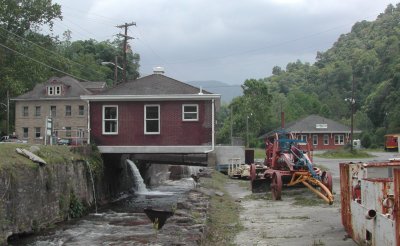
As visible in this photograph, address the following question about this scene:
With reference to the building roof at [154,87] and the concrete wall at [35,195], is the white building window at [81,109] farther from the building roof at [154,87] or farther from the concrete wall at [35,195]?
the concrete wall at [35,195]

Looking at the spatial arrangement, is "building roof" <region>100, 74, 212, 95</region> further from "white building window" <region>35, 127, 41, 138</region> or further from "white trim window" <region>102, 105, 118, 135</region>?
"white building window" <region>35, 127, 41, 138</region>

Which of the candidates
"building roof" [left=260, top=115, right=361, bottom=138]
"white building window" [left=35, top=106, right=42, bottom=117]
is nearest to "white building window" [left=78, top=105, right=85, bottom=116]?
"white building window" [left=35, top=106, right=42, bottom=117]

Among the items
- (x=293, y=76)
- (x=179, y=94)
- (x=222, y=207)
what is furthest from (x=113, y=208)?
(x=293, y=76)

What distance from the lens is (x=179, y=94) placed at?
27078mm

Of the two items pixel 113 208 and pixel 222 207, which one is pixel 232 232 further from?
pixel 113 208

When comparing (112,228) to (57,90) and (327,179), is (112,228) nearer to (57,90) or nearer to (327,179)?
(327,179)

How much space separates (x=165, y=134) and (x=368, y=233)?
1859cm

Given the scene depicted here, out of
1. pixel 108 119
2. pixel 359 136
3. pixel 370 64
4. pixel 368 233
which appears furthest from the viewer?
pixel 370 64

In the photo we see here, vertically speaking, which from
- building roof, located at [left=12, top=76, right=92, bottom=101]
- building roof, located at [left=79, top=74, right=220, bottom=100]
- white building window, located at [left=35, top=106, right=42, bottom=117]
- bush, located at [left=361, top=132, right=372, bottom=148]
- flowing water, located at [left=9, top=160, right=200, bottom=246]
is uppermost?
building roof, located at [left=12, top=76, right=92, bottom=101]

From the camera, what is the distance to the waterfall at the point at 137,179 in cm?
3588

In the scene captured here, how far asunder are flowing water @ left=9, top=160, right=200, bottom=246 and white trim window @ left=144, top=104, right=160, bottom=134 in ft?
12.2

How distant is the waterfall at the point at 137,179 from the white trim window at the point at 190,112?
963 cm

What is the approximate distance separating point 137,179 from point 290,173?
17516 millimetres

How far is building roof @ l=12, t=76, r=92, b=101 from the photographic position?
2512 inches
